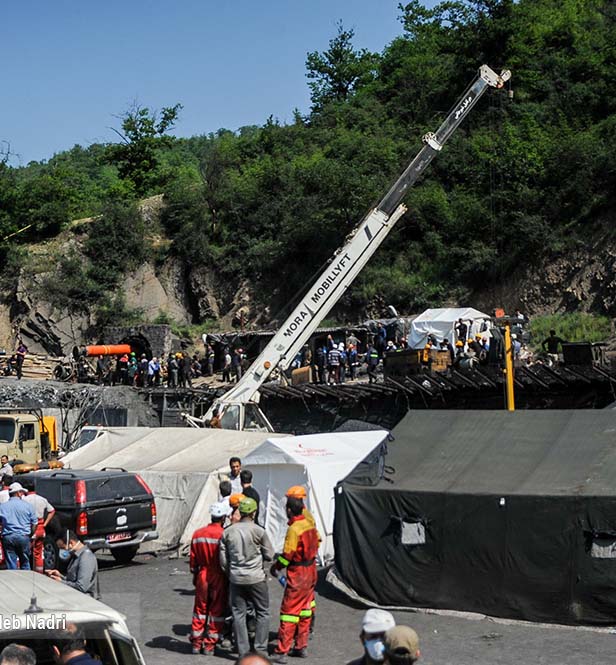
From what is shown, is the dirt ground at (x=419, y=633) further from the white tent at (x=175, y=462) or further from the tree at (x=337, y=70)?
the tree at (x=337, y=70)

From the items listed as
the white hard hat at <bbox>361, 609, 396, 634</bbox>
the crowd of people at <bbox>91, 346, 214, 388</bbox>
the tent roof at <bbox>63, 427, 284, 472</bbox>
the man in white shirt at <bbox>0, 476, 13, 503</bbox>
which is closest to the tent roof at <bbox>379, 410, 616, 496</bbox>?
the tent roof at <bbox>63, 427, 284, 472</bbox>

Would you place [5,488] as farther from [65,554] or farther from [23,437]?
[23,437]

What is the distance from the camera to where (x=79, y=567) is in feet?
33.7

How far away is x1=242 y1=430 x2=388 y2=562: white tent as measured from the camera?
16.1m

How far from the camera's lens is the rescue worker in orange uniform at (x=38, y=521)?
14.0 metres

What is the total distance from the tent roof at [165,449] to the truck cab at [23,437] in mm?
1895

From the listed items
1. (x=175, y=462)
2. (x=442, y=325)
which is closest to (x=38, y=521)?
(x=175, y=462)

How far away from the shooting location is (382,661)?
5742 mm

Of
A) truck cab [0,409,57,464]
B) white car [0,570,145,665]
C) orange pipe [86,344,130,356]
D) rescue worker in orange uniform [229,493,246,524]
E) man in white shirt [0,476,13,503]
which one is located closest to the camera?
white car [0,570,145,665]

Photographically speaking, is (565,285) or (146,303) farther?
(146,303)

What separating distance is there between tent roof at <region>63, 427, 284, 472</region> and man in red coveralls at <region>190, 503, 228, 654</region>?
7820 mm

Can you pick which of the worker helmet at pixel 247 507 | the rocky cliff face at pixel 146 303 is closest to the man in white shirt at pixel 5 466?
the worker helmet at pixel 247 507

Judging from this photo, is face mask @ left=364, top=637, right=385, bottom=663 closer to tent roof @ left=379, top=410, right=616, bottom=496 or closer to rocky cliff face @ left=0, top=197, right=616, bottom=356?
A: tent roof @ left=379, top=410, right=616, bottom=496

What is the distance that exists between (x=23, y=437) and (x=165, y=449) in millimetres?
4726
